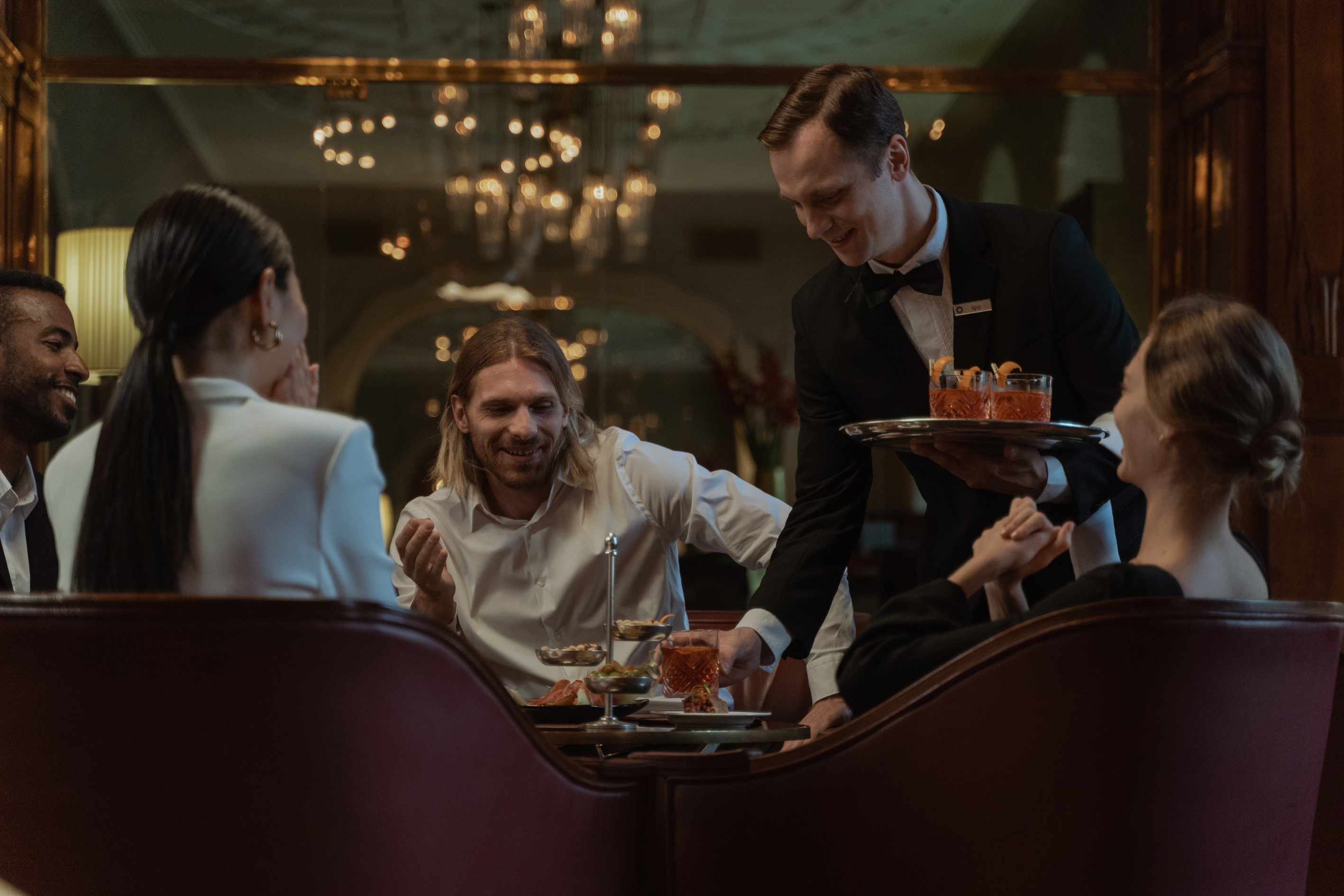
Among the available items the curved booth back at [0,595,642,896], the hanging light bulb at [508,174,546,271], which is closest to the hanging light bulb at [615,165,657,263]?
the hanging light bulb at [508,174,546,271]

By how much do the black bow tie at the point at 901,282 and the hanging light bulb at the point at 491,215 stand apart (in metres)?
3.87

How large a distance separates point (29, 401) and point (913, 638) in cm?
207

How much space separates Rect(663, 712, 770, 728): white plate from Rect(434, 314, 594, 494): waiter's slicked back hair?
1.11m

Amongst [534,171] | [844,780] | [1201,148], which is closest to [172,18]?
[534,171]

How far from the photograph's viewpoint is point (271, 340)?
148 centimetres

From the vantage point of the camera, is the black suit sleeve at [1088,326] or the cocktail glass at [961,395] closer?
the cocktail glass at [961,395]

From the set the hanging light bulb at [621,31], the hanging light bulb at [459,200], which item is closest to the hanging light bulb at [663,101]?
the hanging light bulb at [621,31]

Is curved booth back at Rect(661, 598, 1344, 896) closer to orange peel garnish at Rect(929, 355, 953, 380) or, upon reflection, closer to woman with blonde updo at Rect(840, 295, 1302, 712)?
woman with blonde updo at Rect(840, 295, 1302, 712)

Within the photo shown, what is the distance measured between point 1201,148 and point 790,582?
162 inches

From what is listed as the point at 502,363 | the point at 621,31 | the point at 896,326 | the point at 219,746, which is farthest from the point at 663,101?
the point at 219,746

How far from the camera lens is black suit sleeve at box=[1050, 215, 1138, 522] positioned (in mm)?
2363

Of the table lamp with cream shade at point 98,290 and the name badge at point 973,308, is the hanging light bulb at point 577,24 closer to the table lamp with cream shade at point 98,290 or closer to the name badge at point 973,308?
the table lamp with cream shade at point 98,290

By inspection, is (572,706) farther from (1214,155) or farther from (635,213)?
(1214,155)

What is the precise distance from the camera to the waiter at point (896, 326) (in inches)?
90.8
